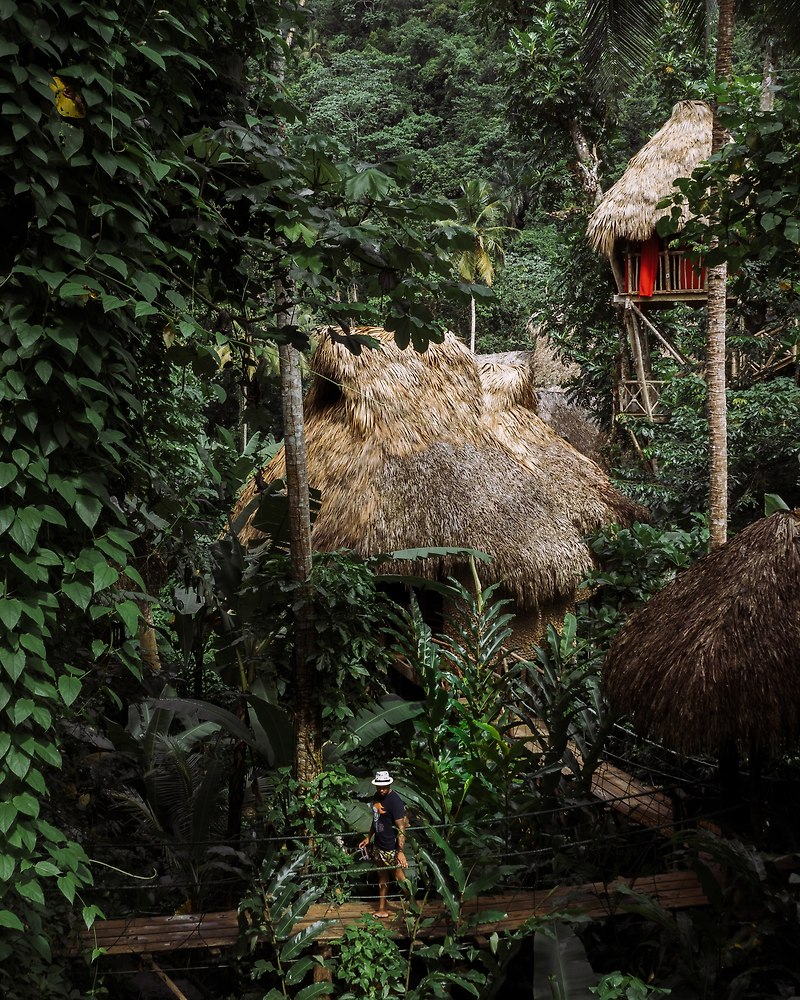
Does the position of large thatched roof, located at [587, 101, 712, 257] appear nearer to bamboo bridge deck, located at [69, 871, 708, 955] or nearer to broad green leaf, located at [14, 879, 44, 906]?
bamboo bridge deck, located at [69, 871, 708, 955]

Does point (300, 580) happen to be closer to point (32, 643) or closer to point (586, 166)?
point (32, 643)

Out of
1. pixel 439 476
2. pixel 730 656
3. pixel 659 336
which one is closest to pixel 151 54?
pixel 730 656

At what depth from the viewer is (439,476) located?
9.34 m

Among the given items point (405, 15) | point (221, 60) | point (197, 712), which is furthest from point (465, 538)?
point (405, 15)

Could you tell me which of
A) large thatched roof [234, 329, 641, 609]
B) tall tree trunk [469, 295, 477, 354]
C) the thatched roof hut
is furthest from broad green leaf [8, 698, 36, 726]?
tall tree trunk [469, 295, 477, 354]

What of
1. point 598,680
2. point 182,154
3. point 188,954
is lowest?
point 188,954

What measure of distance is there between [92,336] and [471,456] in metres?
7.10

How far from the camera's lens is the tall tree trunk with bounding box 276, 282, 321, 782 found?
19.2 ft

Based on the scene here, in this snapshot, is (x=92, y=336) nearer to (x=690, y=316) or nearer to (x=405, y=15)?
(x=690, y=316)

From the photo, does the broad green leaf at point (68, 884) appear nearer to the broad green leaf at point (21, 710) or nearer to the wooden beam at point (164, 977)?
the broad green leaf at point (21, 710)

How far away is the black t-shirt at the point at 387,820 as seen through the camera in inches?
191

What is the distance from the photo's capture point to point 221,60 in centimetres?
369

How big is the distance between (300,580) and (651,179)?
28.6 ft

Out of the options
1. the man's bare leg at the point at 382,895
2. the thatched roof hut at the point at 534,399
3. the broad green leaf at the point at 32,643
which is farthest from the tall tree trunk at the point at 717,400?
the broad green leaf at the point at 32,643
